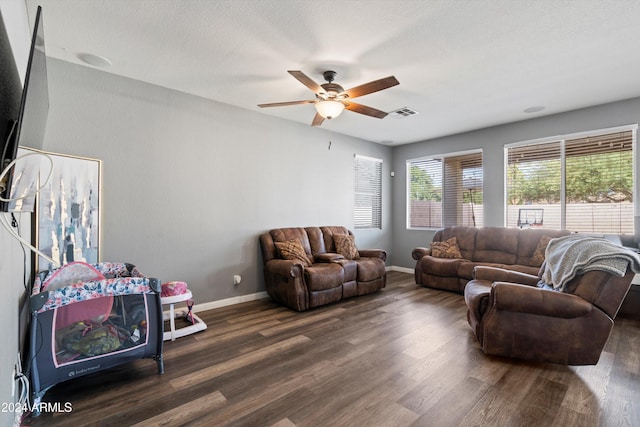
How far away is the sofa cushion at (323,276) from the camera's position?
3.77 m

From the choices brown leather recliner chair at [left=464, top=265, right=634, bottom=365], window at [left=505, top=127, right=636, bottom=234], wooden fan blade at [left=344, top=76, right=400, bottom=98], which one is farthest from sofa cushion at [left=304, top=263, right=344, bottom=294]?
window at [left=505, top=127, right=636, bottom=234]

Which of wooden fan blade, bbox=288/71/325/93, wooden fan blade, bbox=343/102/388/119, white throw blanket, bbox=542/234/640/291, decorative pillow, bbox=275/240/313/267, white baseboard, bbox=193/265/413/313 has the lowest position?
white baseboard, bbox=193/265/413/313

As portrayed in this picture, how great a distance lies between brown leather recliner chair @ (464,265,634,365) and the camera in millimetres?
2217

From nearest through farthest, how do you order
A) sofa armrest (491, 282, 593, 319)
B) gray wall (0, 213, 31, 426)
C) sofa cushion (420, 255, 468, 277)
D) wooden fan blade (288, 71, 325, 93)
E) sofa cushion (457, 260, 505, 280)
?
gray wall (0, 213, 31, 426), sofa armrest (491, 282, 593, 319), wooden fan blade (288, 71, 325, 93), sofa cushion (457, 260, 505, 280), sofa cushion (420, 255, 468, 277)

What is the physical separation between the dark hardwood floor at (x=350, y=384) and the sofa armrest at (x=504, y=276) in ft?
2.10

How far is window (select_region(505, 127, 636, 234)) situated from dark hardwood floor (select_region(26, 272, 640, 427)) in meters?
1.68

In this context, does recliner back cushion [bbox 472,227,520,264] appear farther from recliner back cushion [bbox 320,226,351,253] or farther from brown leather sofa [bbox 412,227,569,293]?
recliner back cushion [bbox 320,226,351,253]

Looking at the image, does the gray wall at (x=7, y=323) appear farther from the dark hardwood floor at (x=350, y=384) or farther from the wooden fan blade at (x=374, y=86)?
the wooden fan blade at (x=374, y=86)

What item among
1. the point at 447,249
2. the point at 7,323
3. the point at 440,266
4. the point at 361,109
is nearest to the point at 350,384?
the point at 7,323

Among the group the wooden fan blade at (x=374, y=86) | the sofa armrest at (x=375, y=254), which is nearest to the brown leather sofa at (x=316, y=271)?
the sofa armrest at (x=375, y=254)

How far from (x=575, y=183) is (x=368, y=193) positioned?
3306 mm

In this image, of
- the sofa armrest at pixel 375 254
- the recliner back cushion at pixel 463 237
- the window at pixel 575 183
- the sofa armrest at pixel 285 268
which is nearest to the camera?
the sofa armrest at pixel 285 268

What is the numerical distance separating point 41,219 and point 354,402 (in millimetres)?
3084

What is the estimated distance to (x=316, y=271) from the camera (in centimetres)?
384
